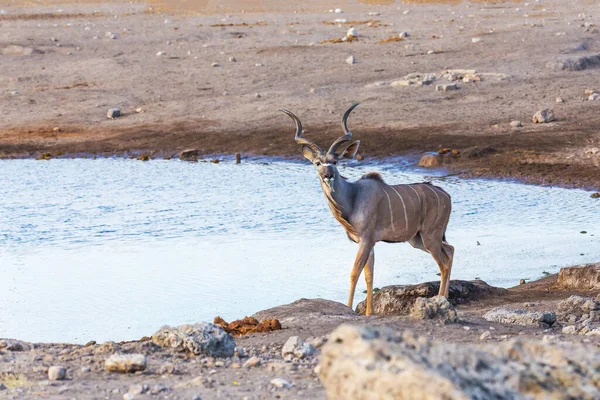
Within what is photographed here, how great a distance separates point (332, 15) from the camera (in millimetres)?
35406

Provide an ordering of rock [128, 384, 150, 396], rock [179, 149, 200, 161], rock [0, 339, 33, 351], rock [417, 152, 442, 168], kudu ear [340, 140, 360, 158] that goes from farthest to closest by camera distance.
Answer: rock [179, 149, 200, 161] < rock [417, 152, 442, 168] < kudu ear [340, 140, 360, 158] < rock [0, 339, 33, 351] < rock [128, 384, 150, 396]

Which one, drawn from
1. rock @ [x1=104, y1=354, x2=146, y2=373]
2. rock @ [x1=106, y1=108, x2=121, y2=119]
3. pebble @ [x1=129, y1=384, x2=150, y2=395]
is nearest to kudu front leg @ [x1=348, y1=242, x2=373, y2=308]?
rock @ [x1=104, y1=354, x2=146, y2=373]

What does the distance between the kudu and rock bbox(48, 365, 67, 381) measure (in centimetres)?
363

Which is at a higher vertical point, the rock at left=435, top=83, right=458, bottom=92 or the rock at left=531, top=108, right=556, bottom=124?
the rock at left=435, top=83, right=458, bottom=92

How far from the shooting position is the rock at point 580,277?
8836 millimetres

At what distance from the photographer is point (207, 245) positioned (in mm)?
10906

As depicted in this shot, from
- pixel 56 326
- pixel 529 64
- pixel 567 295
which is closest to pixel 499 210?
pixel 567 295

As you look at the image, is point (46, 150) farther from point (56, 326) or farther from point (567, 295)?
point (567, 295)

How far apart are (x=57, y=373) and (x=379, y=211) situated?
13.4 feet

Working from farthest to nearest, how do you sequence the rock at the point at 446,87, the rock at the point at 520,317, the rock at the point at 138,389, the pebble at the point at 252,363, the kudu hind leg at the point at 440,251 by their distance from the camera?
the rock at the point at 446,87 < the kudu hind leg at the point at 440,251 < the rock at the point at 520,317 < the pebble at the point at 252,363 < the rock at the point at 138,389

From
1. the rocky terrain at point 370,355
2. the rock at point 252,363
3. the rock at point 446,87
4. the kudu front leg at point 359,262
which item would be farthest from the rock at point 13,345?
the rock at point 446,87

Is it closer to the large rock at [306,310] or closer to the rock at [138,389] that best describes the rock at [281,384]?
the rock at [138,389]

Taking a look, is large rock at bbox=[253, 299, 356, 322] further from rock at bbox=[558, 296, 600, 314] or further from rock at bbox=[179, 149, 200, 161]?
rock at bbox=[179, 149, 200, 161]

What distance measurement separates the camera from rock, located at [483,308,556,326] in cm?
695
